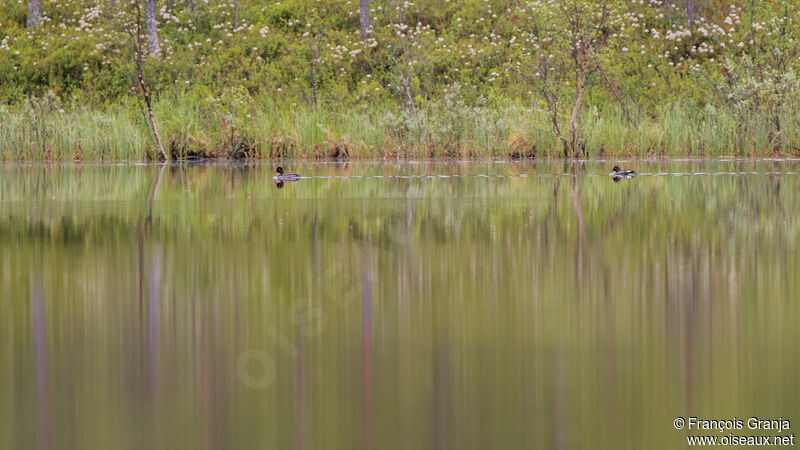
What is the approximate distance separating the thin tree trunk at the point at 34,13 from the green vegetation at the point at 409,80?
35 centimetres

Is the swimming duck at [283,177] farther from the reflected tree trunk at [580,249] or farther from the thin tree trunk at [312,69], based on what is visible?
the thin tree trunk at [312,69]

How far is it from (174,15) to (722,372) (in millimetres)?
36227

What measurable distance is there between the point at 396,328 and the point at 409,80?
22.6 m

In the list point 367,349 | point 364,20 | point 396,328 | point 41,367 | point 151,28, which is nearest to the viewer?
point 41,367

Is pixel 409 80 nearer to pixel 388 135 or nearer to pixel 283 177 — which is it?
pixel 388 135

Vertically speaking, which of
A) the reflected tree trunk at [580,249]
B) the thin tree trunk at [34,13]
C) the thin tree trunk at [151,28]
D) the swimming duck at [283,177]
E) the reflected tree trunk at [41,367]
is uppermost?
the thin tree trunk at [34,13]

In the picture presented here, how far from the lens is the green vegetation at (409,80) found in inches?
834

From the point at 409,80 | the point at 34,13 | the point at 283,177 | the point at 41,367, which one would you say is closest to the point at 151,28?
the point at 34,13

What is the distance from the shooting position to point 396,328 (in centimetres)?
460

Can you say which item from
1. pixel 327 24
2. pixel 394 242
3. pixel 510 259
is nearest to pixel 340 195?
pixel 394 242

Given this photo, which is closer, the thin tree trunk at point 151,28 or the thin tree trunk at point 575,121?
the thin tree trunk at point 575,121

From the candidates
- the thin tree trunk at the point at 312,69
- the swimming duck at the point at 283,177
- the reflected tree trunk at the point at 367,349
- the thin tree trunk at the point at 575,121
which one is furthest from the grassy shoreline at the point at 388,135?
the reflected tree trunk at the point at 367,349

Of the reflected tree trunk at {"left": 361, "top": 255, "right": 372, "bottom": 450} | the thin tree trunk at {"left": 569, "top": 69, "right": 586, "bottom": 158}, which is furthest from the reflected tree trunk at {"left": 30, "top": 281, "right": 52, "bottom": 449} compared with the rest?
the thin tree trunk at {"left": 569, "top": 69, "right": 586, "bottom": 158}

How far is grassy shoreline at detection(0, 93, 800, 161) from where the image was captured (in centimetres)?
2095
